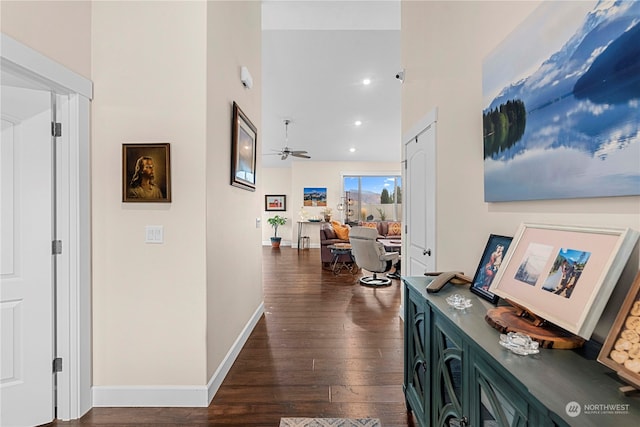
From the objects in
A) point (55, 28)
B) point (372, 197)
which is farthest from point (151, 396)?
point (372, 197)

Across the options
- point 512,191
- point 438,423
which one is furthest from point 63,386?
point 512,191

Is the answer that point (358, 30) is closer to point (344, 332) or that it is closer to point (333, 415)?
point (344, 332)

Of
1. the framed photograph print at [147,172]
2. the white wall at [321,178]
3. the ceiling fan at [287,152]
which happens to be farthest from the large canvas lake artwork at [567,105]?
the white wall at [321,178]

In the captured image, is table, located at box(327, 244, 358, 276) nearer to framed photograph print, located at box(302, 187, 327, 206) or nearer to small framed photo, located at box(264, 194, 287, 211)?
framed photograph print, located at box(302, 187, 327, 206)

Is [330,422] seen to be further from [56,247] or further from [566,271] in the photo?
[56,247]

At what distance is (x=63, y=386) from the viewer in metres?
1.81

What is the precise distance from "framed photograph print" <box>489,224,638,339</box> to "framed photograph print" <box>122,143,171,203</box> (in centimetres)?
200

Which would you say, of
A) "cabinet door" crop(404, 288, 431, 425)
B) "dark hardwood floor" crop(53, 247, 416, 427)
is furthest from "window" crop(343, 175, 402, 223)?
"cabinet door" crop(404, 288, 431, 425)

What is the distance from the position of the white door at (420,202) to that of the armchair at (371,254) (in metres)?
1.42

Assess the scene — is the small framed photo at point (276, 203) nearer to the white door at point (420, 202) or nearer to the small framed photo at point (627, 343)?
the white door at point (420, 202)

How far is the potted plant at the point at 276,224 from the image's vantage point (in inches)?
384

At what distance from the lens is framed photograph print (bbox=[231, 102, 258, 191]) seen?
8.05 feet

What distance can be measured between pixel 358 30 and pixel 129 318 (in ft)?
14.4

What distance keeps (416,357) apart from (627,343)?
1.06 metres
